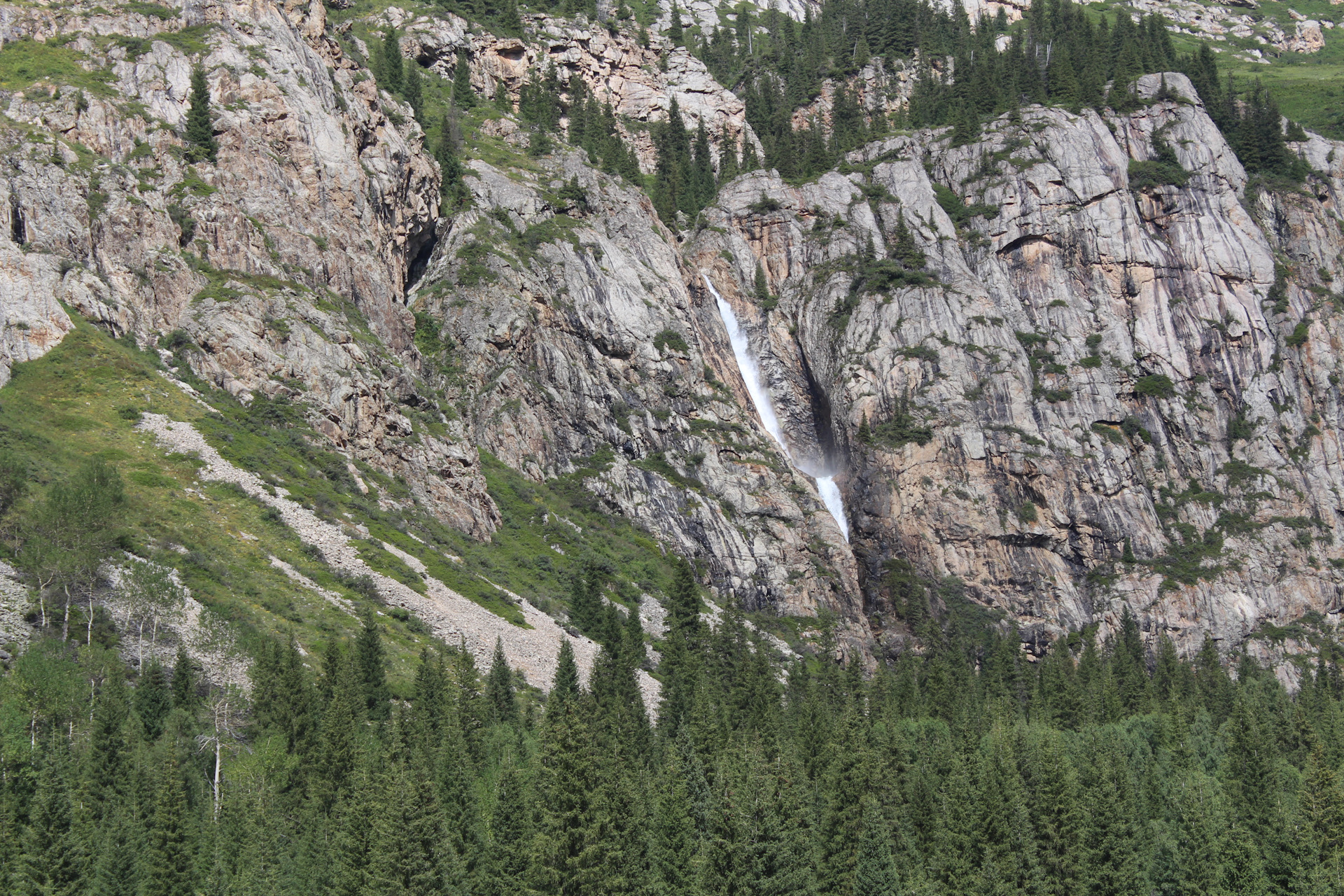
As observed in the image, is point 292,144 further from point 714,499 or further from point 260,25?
point 714,499

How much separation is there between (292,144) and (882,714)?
3598 inches

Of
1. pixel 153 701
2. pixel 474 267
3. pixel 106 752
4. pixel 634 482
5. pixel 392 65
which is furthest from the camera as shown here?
pixel 392 65

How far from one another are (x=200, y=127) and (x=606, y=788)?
100046 millimetres

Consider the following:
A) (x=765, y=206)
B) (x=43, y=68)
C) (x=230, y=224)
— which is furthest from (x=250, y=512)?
(x=765, y=206)

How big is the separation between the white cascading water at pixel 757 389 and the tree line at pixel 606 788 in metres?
55.6

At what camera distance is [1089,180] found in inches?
6983

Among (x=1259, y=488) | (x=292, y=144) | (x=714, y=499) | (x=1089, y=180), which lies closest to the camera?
(x=292, y=144)

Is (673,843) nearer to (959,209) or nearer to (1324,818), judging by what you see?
(1324,818)

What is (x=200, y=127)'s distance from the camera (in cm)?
12562

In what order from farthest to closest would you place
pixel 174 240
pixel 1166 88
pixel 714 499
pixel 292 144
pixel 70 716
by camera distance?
pixel 1166 88, pixel 714 499, pixel 292 144, pixel 174 240, pixel 70 716

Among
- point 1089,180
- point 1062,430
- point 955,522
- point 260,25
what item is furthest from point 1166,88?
point 260,25

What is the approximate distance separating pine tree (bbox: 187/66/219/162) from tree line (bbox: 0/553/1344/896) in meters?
63.5

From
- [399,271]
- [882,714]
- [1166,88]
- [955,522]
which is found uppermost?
[1166,88]

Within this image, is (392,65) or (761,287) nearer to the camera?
(392,65)
